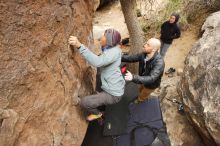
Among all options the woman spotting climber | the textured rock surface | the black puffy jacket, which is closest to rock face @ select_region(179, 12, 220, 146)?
the textured rock surface

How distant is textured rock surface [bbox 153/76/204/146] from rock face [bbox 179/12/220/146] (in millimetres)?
273

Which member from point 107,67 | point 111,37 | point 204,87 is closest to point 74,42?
point 111,37

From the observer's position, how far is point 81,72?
429 cm

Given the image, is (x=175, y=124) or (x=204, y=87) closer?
(x=204, y=87)

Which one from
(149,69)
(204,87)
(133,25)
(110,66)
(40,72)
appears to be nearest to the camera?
(40,72)

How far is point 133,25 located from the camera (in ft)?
23.8

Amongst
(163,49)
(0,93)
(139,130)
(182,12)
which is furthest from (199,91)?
(182,12)

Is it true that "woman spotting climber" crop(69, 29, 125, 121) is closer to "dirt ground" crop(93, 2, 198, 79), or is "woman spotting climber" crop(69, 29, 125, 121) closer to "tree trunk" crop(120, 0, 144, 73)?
"tree trunk" crop(120, 0, 144, 73)

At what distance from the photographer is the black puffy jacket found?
14.7ft

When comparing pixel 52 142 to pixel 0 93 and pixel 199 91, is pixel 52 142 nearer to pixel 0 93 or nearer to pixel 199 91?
pixel 0 93

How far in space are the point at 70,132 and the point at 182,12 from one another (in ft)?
20.6

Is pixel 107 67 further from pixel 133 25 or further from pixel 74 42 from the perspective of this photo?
pixel 133 25

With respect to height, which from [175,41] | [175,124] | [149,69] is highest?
[149,69]

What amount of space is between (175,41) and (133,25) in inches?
89.9
